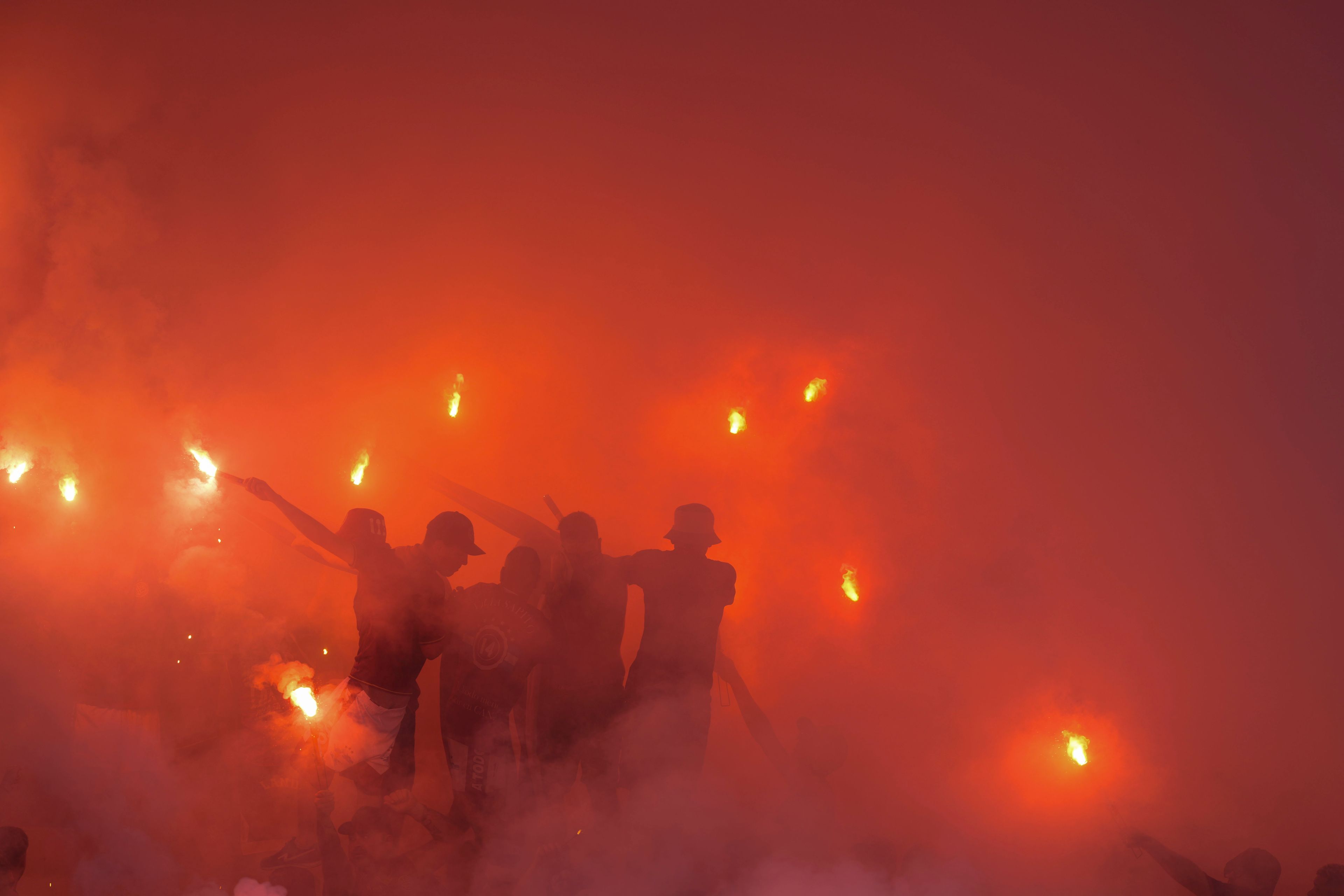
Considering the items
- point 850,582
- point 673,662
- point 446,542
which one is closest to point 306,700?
point 446,542

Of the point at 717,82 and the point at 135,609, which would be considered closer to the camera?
the point at 135,609

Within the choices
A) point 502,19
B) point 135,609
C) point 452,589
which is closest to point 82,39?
point 502,19

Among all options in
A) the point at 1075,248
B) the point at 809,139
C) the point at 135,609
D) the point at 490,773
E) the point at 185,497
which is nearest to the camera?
the point at 490,773

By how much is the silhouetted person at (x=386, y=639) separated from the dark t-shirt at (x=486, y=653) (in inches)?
Answer: 5.2

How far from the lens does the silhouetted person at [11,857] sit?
2738mm

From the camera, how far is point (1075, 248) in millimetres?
5223

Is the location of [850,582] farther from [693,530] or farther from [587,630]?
[587,630]

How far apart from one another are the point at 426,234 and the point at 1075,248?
202 inches

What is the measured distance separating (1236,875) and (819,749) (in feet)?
7.34

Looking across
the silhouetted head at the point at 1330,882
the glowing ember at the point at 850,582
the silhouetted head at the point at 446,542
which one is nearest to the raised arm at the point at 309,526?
the silhouetted head at the point at 446,542

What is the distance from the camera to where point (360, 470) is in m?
5.23

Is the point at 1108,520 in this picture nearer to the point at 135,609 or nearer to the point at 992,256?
the point at 992,256

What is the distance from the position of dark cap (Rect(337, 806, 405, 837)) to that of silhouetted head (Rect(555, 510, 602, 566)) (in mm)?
1493

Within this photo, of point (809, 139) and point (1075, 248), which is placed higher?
point (809, 139)
